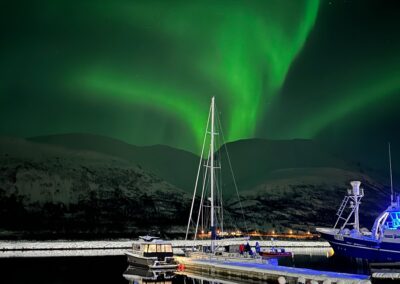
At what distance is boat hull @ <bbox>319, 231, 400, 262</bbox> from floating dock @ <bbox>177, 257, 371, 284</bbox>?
113 feet

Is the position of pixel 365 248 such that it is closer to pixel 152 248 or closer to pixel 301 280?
pixel 152 248

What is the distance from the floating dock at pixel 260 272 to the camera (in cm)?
4703

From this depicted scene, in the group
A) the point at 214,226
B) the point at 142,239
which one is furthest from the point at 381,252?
the point at 142,239

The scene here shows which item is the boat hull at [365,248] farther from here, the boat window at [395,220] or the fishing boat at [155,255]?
the fishing boat at [155,255]

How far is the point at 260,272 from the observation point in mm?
54281

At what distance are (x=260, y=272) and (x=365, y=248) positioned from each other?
45503 mm

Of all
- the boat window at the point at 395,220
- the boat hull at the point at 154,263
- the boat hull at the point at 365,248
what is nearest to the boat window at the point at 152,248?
the boat hull at the point at 154,263

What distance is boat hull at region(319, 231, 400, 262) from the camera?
85125 mm

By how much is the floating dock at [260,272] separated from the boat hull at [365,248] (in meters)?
34.5

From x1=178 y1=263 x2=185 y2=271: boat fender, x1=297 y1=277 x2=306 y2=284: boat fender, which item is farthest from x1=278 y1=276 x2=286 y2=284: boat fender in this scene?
x1=178 y1=263 x2=185 y2=271: boat fender

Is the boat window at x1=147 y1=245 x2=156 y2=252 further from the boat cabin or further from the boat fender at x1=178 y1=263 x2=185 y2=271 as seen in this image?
the boat fender at x1=178 y1=263 x2=185 y2=271

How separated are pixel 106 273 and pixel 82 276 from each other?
5.00 meters

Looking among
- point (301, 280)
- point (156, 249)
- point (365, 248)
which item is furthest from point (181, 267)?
point (365, 248)

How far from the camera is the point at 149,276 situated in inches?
2501
